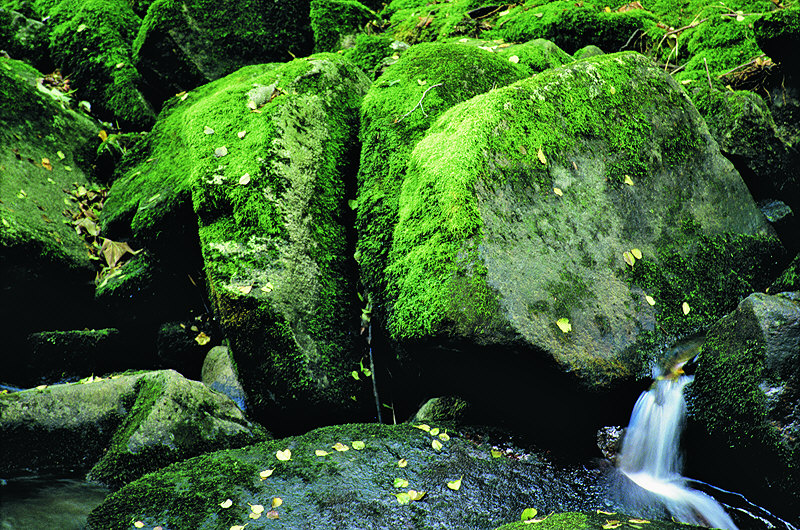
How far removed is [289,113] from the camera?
5.04 meters

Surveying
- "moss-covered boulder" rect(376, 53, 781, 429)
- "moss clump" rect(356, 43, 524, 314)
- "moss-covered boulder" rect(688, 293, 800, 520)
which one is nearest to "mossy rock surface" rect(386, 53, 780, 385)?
"moss-covered boulder" rect(376, 53, 781, 429)

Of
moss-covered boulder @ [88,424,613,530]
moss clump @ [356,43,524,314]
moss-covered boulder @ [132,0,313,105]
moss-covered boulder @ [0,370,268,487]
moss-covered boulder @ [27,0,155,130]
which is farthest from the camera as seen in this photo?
moss-covered boulder @ [27,0,155,130]

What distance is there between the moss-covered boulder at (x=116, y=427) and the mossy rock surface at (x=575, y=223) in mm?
1609

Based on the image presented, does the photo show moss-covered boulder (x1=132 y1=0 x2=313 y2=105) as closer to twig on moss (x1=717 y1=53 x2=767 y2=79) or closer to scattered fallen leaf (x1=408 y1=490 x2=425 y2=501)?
twig on moss (x1=717 y1=53 x2=767 y2=79)

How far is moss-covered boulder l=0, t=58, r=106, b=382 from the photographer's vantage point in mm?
5250

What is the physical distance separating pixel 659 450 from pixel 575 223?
66.7 inches

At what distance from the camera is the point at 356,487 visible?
10.8 ft

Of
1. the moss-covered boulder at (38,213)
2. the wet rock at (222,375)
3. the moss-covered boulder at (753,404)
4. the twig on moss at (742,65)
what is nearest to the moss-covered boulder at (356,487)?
the moss-covered boulder at (753,404)

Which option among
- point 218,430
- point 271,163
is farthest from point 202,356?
point 271,163

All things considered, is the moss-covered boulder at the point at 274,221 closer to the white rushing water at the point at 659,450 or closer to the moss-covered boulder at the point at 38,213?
the moss-covered boulder at the point at 38,213

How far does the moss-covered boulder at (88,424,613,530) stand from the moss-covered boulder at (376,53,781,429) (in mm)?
531

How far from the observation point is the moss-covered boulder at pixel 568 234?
3.62 meters

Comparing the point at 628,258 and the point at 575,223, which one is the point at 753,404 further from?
the point at 575,223

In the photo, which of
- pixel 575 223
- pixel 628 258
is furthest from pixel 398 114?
pixel 628 258
